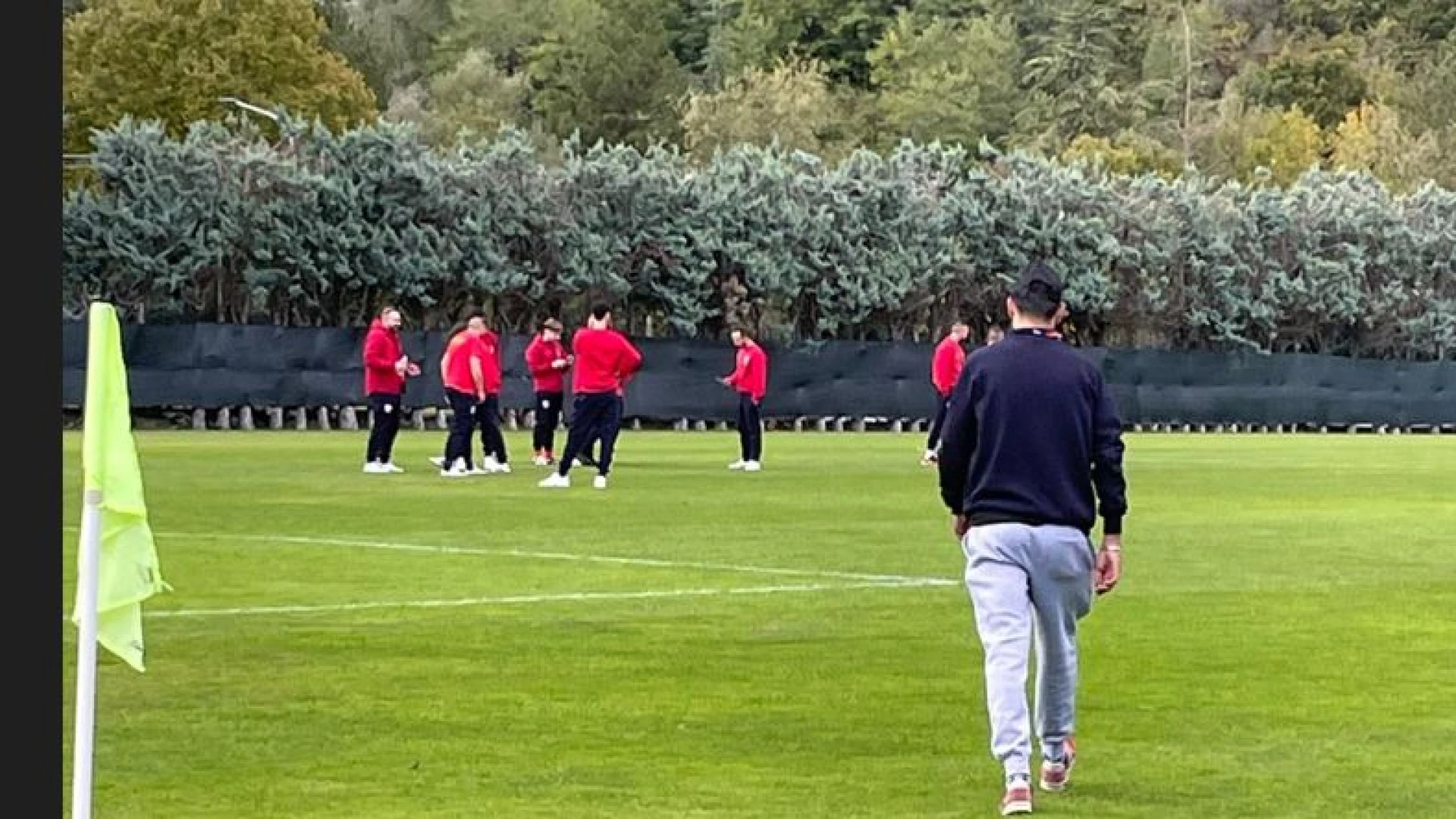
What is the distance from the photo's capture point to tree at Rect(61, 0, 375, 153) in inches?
3150

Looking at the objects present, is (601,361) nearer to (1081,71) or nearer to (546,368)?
(546,368)

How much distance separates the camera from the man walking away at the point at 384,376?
3569cm

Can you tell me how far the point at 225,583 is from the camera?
65.9ft

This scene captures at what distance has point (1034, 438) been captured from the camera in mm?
10883

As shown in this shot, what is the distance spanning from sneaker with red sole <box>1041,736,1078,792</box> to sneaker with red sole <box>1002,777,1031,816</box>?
515mm

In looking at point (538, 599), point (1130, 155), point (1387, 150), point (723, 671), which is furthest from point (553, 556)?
point (1387, 150)

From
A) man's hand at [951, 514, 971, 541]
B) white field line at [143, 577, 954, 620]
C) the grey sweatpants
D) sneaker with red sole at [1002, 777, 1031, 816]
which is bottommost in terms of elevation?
white field line at [143, 577, 954, 620]

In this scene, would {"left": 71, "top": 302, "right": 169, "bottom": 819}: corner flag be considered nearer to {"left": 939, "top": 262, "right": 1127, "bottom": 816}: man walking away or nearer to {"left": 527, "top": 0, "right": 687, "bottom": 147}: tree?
{"left": 939, "top": 262, "right": 1127, "bottom": 816}: man walking away

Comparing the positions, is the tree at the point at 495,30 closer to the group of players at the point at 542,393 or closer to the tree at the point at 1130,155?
the tree at the point at 1130,155

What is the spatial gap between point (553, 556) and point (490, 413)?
44.7 feet

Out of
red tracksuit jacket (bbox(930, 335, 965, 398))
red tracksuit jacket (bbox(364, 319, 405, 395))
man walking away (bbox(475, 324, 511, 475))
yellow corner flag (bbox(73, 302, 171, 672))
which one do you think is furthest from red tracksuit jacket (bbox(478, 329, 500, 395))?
yellow corner flag (bbox(73, 302, 171, 672))

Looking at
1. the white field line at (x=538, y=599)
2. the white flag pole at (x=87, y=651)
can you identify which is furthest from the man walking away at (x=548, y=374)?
the white flag pole at (x=87, y=651)

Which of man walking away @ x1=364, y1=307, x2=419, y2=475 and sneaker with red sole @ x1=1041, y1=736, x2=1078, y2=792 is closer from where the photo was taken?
sneaker with red sole @ x1=1041, y1=736, x2=1078, y2=792

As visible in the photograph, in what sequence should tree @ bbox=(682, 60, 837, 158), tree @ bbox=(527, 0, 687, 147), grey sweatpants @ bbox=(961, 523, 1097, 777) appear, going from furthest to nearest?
1. tree @ bbox=(527, 0, 687, 147)
2. tree @ bbox=(682, 60, 837, 158)
3. grey sweatpants @ bbox=(961, 523, 1097, 777)
